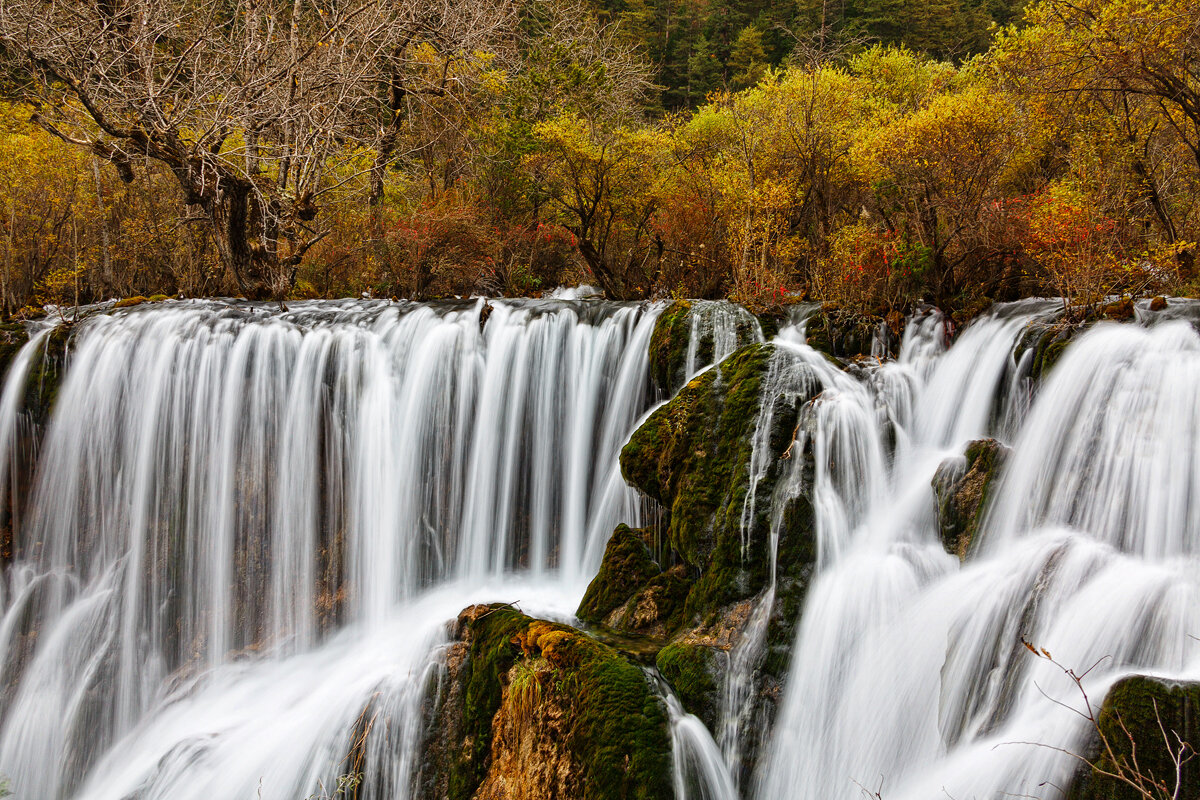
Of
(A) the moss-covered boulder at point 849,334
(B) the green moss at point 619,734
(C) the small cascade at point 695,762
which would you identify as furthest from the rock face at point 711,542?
(A) the moss-covered boulder at point 849,334

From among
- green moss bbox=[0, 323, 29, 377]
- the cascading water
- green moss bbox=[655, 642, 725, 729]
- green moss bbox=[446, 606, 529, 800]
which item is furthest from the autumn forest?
green moss bbox=[446, 606, 529, 800]

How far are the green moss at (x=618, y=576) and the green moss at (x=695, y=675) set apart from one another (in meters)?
1.12

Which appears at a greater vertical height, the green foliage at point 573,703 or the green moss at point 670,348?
the green moss at point 670,348

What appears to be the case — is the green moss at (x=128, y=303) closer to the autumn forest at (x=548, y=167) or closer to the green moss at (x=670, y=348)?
the autumn forest at (x=548, y=167)

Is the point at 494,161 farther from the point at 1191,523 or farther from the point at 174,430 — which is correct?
the point at 1191,523

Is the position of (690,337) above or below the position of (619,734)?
above

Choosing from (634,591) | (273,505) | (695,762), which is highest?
(273,505)

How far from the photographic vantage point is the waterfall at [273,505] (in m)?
7.92

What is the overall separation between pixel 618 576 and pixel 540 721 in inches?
77.2

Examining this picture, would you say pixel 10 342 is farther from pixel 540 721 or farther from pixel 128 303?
pixel 540 721

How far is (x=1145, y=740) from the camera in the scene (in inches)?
137

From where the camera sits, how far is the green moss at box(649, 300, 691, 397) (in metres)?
8.65

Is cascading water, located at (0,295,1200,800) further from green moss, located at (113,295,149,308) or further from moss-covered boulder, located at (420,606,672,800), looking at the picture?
green moss, located at (113,295,149,308)

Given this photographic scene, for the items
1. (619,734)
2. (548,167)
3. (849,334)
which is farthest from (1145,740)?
(548,167)
